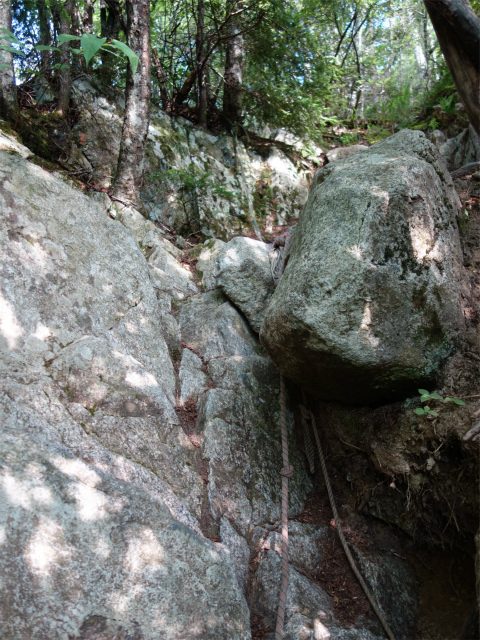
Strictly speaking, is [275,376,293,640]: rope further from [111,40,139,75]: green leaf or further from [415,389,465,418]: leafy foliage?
[111,40,139,75]: green leaf

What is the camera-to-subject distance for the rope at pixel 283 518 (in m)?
2.90

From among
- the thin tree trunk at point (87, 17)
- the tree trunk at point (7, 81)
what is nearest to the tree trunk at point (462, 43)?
the tree trunk at point (7, 81)

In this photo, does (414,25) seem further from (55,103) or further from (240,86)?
(55,103)

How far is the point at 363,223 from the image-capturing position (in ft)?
11.7

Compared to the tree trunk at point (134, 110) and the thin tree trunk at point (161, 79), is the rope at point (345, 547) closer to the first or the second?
the tree trunk at point (134, 110)

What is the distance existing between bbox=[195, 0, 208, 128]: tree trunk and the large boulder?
4.54 m

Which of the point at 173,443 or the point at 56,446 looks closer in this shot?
the point at 56,446

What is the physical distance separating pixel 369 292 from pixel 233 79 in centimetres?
584

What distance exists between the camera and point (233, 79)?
25.6 feet

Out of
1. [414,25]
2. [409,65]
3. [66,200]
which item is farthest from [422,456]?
[414,25]

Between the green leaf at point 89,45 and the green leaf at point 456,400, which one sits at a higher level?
the green leaf at point 89,45

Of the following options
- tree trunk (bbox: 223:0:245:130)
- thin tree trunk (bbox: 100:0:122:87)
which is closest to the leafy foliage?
thin tree trunk (bbox: 100:0:122:87)

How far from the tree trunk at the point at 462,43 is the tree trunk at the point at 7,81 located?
3917 mm

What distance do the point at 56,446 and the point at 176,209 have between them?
4.34 metres
